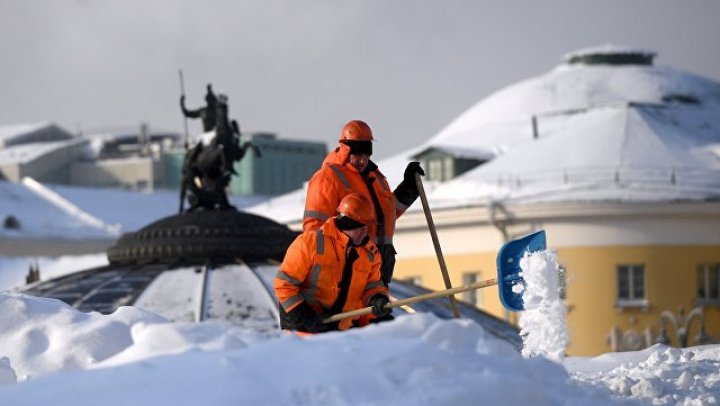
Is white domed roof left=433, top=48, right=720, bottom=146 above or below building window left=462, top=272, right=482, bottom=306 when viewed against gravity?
above

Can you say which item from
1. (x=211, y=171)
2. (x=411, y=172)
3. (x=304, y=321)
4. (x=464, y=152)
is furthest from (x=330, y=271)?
(x=464, y=152)

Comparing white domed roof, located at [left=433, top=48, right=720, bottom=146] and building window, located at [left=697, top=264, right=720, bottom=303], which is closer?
building window, located at [left=697, top=264, right=720, bottom=303]

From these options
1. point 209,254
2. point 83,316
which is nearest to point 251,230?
point 209,254

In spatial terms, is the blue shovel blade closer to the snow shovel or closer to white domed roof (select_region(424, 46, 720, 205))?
the snow shovel

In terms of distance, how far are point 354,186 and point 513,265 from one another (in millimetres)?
992

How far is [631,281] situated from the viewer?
45875 millimetres

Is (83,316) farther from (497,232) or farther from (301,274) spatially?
(497,232)

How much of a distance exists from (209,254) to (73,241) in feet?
122

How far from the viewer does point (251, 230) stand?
78.5 feet

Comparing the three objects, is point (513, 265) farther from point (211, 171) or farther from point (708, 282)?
point (708, 282)

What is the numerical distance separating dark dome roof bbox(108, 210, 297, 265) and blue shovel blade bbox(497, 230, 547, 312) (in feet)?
39.1

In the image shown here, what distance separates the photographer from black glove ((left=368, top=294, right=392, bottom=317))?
38.1 feet

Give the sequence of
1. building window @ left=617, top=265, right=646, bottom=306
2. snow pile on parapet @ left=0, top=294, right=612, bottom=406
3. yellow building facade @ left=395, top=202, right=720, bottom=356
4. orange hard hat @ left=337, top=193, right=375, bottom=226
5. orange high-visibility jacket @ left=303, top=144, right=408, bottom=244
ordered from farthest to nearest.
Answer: building window @ left=617, top=265, right=646, bottom=306, yellow building facade @ left=395, top=202, right=720, bottom=356, orange high-visibility jacket @ left=303, top=144, right=408, bottom=244, orange hard hat @ left=337, top=193, right=375, bottom=226, snow pile on parapet @ left=0, top=294, right=612, bottom=406

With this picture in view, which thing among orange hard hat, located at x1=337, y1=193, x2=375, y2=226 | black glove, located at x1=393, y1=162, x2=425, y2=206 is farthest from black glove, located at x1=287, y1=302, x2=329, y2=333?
black glove, located at x1=393, y1=162, x2=425, y2=206
